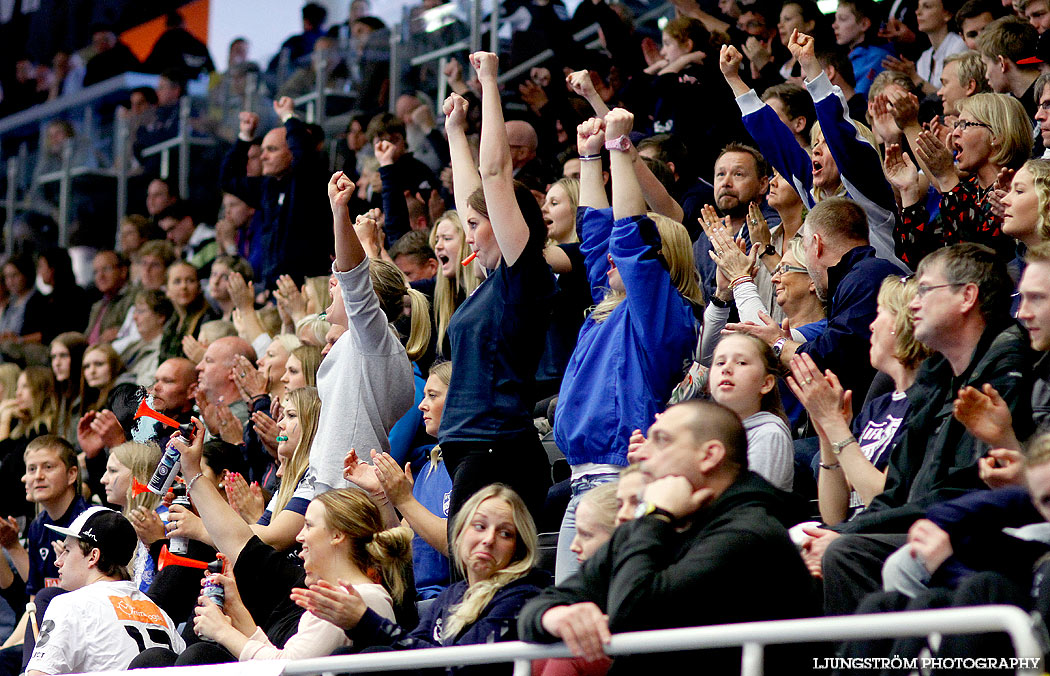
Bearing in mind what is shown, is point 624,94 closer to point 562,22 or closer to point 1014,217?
point 562,22

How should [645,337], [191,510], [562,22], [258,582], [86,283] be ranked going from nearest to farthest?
1. [645,337]
2. [258,582]
3. [191,510]
4. [562,22]
5. [86,283]

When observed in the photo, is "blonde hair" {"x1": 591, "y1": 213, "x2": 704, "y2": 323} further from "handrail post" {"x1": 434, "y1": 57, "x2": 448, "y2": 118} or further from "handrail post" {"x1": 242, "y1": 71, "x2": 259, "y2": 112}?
"handrail post" {"x1": 242, "y1": 71, "x2": 259, "y2": 112}

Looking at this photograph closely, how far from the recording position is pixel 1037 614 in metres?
2.75

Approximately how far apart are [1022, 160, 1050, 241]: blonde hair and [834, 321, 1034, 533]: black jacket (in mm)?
697

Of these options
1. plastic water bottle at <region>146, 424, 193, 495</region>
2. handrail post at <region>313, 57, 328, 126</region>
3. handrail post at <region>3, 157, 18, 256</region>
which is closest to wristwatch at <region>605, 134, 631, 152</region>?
plastic water bottle at <region>146, 424, 193, 495</region>

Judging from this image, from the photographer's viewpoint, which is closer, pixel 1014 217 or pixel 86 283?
pixel 1014 217

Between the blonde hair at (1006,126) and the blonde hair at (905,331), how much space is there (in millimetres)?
1259

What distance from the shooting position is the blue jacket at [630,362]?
4215 millimetres

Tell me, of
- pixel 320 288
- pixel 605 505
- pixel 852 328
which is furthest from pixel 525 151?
pixel 605 505

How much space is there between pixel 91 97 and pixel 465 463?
10.8 meters

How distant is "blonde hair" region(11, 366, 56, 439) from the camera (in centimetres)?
826

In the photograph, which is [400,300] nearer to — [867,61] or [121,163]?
[867,61]

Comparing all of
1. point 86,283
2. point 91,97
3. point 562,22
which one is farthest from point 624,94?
point 91,97

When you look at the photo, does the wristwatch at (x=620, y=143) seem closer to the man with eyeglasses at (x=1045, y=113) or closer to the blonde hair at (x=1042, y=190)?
the blonde hair at (x=1042, y=190)
